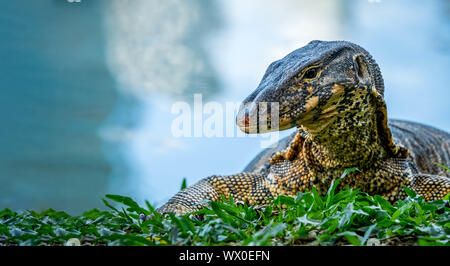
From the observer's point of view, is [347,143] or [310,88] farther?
[347,143]

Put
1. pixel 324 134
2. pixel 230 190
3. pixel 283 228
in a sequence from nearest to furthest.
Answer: pixel 283 228
pixel 324 134
pixel 230 190

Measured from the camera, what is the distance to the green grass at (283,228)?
127 cm

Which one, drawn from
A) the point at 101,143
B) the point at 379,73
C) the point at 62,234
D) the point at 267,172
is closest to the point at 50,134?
the point at 101,143

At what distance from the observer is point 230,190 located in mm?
2732

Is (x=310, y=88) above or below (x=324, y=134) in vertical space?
above

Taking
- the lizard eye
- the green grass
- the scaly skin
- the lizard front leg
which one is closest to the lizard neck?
the scaly skin

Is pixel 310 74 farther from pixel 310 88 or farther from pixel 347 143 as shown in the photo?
pixel 347 143

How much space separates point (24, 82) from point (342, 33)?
2.21m

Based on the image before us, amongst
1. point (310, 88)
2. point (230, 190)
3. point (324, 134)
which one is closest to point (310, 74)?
point (310, 88)

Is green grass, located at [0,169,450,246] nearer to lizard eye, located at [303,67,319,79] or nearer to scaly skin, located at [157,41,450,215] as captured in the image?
scaly skin, located at [157,41,450,215]

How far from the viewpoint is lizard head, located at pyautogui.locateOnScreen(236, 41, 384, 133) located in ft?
6.30

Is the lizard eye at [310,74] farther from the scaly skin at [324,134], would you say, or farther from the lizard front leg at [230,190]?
the lizard front leg at [230,190]

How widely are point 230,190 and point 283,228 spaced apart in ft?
4.85
